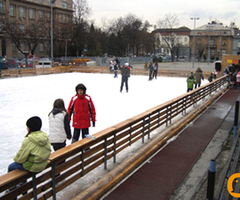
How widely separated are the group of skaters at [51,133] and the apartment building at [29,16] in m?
44.4

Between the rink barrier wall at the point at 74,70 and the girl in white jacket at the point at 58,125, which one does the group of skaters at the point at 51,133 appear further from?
the rink barrier wall at the point at 74,70

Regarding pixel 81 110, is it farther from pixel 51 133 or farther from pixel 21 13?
pixel 21 13

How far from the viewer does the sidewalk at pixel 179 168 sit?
4379 mm

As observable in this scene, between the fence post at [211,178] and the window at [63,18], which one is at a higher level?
the window at [63,18]

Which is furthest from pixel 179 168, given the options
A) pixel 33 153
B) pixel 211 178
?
pixel 33 153

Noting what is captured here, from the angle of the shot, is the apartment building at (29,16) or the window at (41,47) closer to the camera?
the apartment building at (29,16)

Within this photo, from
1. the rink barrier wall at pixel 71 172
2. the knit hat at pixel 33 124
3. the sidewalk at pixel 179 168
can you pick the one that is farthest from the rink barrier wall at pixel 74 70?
the knit hat at pixel 33 124

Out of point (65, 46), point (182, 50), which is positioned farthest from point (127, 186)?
point (182, 50)

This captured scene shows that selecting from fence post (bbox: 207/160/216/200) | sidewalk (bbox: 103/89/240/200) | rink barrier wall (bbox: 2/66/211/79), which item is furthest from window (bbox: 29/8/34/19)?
fence post (bbox: 207/160/216/200)

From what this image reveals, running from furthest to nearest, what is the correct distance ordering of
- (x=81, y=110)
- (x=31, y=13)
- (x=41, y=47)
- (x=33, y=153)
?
1. (x=41, y=47)
2. (x=31, y=13)
3. (x=81, y=110)
4. (x=33, y=153)

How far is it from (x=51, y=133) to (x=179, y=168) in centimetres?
269

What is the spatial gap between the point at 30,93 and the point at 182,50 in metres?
73.1

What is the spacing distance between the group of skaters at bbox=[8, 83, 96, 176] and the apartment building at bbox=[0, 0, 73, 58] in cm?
4442

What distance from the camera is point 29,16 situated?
Result: 5666 centimetres
